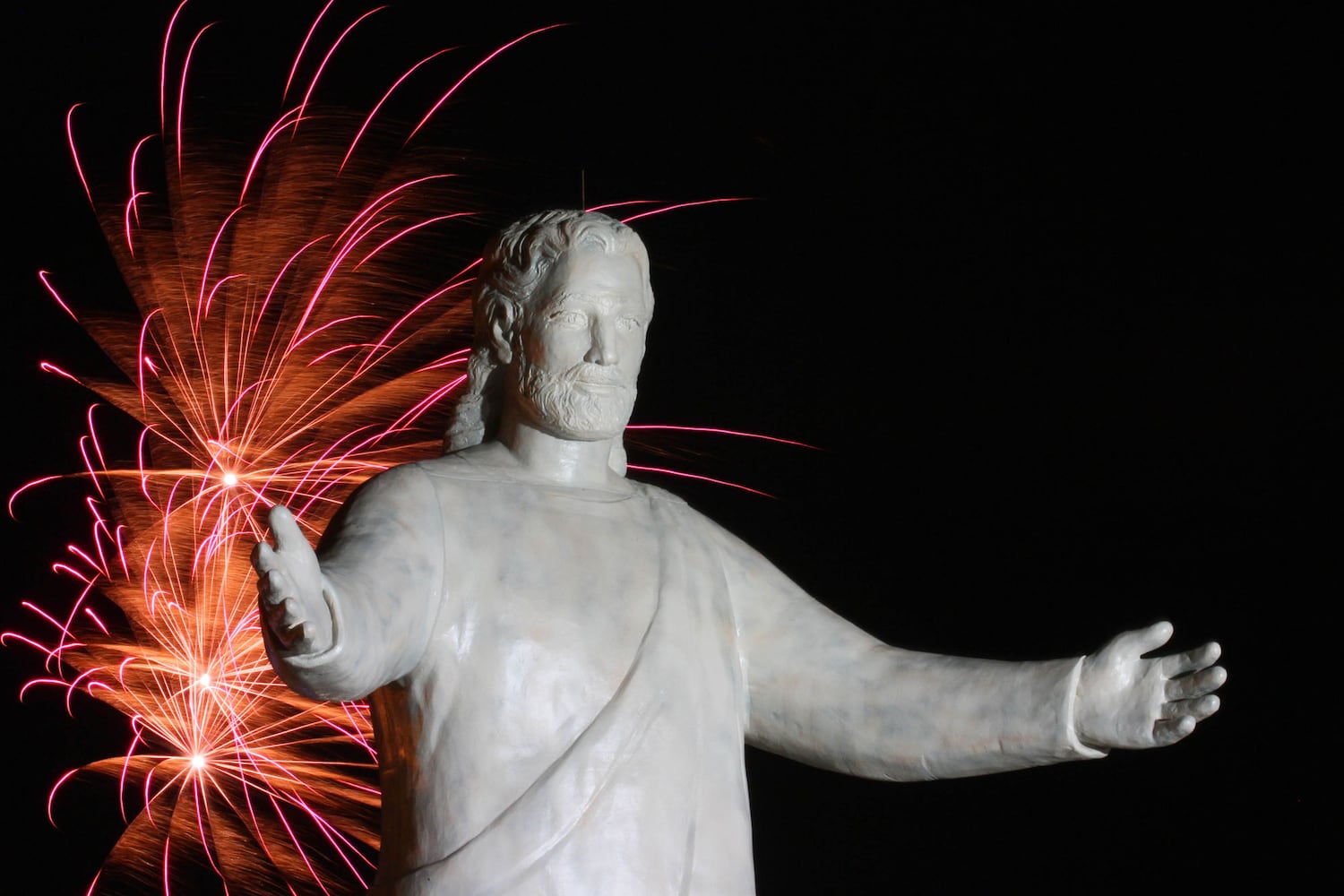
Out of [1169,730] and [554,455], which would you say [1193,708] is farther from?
[554,455]

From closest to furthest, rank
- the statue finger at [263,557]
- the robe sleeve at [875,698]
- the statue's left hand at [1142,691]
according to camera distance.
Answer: the statue finger at [263,557] < the statue's left hand at [1142,691] < the robe sleeve at [875,698]

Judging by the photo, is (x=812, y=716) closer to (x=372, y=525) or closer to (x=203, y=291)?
(x=372, y=525)

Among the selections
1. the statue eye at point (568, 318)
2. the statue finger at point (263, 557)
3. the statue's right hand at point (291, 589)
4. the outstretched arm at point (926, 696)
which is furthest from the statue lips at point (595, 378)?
the statue finger at point (263, 557)

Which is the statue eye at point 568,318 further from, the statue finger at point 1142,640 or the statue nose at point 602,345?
the statue finger at point 1142,640

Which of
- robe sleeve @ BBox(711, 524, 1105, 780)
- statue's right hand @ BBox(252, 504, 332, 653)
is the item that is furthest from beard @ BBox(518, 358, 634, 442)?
statue's right hand @ BBox(252, 504, 332, 653)

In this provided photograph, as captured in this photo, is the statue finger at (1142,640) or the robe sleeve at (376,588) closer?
the robe sleeve at (376,588)

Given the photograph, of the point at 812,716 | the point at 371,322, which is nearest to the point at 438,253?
the point at 371,322

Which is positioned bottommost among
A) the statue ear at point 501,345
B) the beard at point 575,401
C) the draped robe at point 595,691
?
the draped robe at point 595,691

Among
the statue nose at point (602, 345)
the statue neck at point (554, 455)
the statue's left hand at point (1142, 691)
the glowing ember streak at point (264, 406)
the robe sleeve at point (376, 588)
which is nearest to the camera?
the robe sleeve at point (376, 588)
